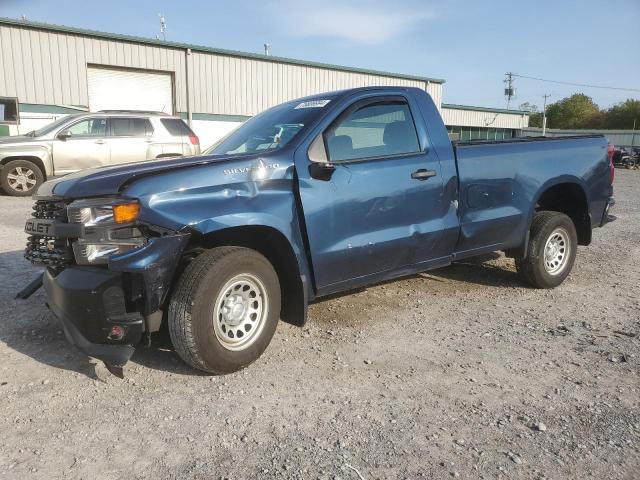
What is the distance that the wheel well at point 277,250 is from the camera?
3.45m

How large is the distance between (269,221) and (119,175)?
3.16 feet

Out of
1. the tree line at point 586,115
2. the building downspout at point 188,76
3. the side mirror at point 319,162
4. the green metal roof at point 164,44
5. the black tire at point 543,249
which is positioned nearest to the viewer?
the side mirror at point 319,162

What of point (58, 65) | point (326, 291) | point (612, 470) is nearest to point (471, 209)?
point (326, 291)

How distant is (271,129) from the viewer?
420 centimetres

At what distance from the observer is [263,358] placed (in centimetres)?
374

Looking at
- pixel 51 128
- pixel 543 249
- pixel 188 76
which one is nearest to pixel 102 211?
pixel 543 249

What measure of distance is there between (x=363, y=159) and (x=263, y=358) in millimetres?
1638

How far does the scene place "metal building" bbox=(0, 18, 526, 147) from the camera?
16812 mm

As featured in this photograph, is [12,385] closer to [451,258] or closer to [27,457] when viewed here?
[27,457]

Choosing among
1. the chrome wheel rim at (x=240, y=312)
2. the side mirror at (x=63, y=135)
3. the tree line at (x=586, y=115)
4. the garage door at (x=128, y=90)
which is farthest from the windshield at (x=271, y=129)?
the tree line at (x=586, y=115)

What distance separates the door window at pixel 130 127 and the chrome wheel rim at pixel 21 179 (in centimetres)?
194

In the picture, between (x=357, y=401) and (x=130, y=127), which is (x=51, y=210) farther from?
(x=130, y=127)

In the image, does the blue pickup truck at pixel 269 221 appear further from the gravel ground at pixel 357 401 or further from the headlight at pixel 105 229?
the gravel ground at pixel 357 401

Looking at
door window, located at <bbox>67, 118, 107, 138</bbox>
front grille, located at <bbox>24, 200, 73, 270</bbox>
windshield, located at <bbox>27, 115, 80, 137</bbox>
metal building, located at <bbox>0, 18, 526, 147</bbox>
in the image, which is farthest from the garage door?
front grille, located at <bbox>24, 200, 73, 270</bbox>
